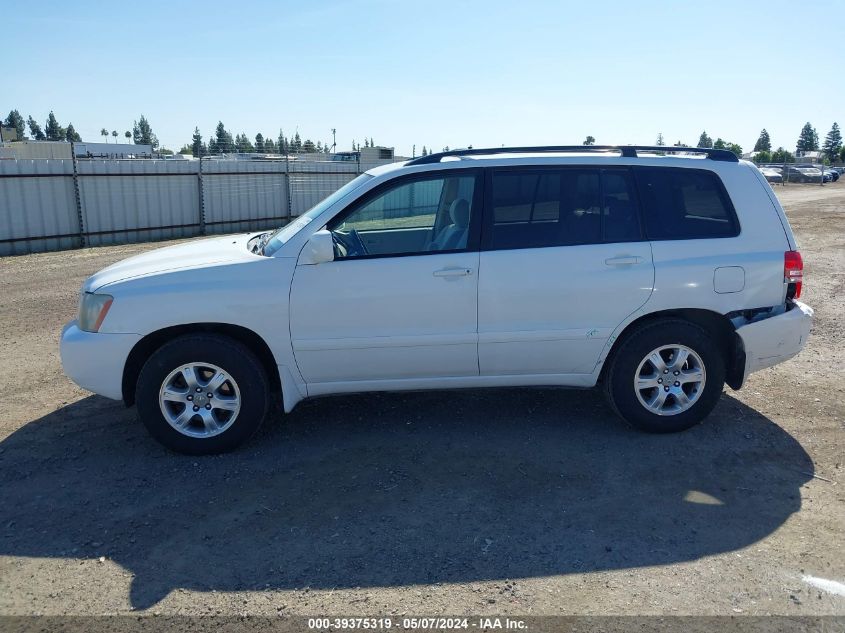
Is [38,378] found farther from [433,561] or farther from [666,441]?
[666,441]

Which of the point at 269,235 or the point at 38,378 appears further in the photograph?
the point at 38,378

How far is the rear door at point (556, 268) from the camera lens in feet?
15.3

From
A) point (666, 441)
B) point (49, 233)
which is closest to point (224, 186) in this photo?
point (49, 233)

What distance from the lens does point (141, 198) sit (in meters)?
16.4

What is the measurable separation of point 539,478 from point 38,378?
4506 mm

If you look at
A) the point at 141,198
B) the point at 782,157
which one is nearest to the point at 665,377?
the point at 141,198

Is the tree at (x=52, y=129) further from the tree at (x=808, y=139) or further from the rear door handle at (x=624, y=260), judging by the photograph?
the tree at (x=808, y=139)

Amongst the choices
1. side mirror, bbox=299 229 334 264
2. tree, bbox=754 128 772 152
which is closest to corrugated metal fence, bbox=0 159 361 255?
side mirror, bbox=299 229 334 264

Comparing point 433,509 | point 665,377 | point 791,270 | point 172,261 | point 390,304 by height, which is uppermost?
point 172,261

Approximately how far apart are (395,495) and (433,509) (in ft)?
0.91

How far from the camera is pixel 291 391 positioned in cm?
470

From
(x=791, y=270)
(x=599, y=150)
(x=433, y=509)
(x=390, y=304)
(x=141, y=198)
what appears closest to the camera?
(x=433, y=509)

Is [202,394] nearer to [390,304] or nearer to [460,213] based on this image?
[390,304]

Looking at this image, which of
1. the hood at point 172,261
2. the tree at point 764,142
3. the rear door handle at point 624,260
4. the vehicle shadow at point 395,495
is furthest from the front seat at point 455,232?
the tree at point 764,142
